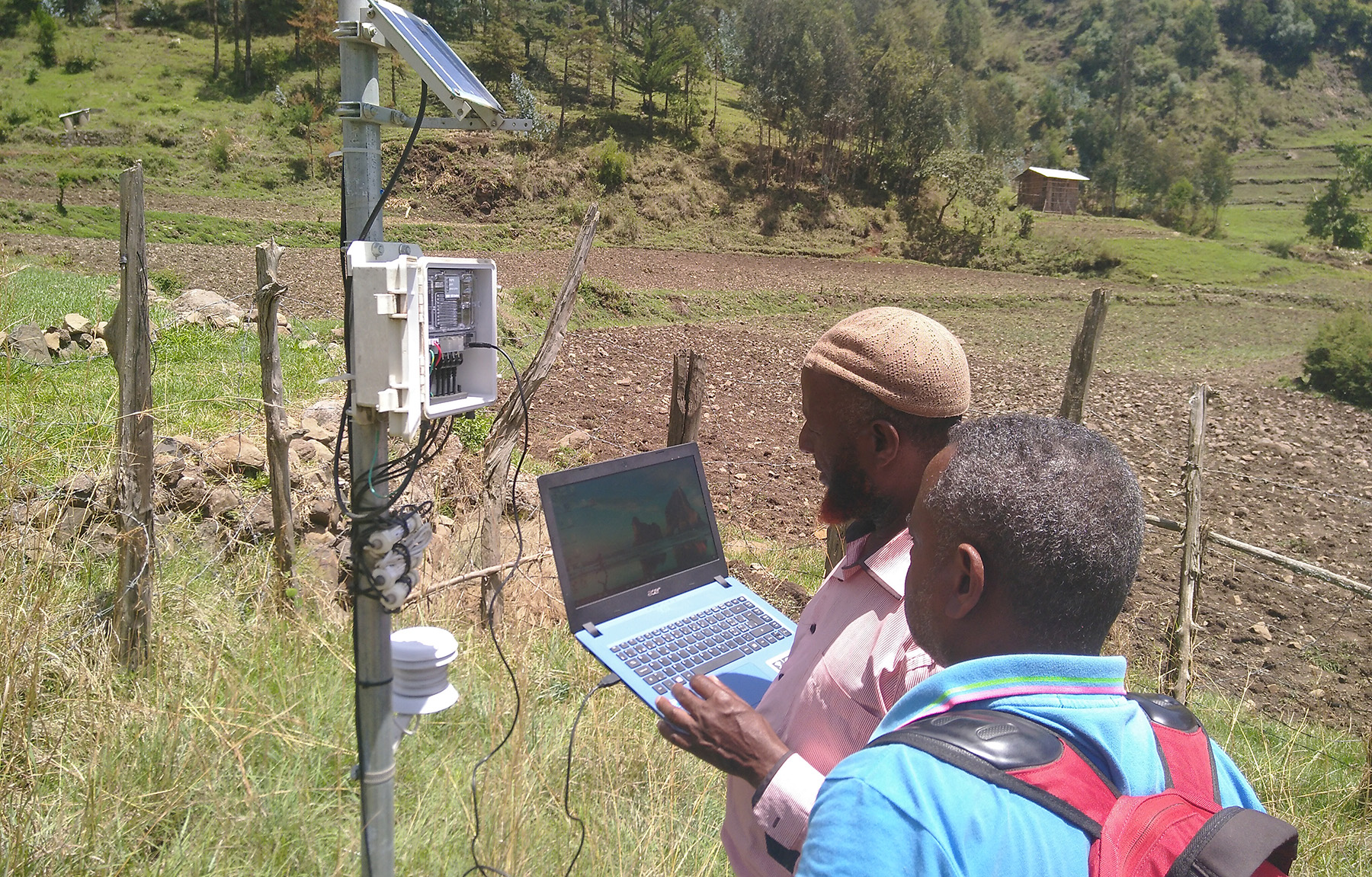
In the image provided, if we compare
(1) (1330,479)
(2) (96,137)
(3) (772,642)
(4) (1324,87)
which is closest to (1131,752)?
(3) (772,642)

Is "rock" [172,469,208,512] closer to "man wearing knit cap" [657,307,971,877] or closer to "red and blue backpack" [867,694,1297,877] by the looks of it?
"man wearing knit cap" [657,307,971,877]

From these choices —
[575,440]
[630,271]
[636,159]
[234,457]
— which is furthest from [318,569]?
[636,159]

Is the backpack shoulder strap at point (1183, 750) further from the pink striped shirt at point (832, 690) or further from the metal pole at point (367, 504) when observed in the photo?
the metal pole at point (367, 504)

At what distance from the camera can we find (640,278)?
891 inches

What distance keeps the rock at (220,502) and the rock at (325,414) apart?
1.69 meters

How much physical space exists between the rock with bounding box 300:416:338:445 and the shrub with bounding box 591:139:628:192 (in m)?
29.8

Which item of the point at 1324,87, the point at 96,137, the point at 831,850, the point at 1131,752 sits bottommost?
Answer: the point at 831,850

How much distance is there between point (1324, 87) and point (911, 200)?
294ft

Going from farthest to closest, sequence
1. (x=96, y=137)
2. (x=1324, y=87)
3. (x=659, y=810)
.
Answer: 1. (x=1324, y=87)
2. (x=96, y=137)
3. (x=659, y=810)

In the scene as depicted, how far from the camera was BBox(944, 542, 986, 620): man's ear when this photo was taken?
118 cm

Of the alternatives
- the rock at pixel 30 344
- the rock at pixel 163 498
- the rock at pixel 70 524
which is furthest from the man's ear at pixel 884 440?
the rock at pixel 30 344

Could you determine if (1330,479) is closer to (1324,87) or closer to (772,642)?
(772,642)

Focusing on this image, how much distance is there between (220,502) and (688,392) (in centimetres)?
243

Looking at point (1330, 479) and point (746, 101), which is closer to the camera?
point (1330, 479)
